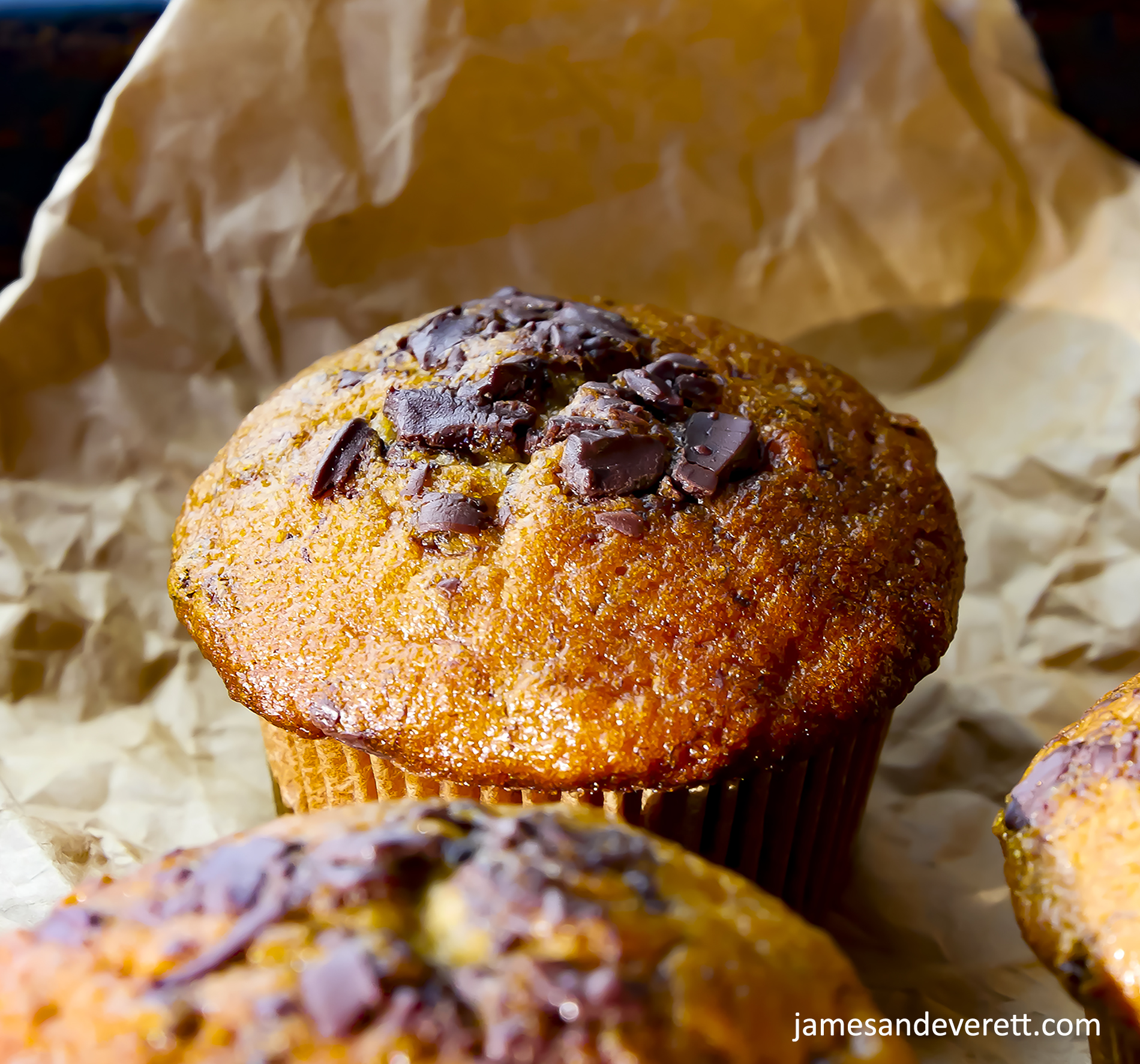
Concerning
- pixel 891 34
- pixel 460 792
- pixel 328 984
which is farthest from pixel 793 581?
pixel 891 34

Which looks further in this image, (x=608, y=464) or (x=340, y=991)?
(x=608, y=464)

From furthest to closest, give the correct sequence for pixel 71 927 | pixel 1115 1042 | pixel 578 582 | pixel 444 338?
pixel 444 338 → pixel 578 582 → pixel 1115 1042 → pixel 71 927

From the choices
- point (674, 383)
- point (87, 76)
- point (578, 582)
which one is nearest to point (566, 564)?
point (578, 582)

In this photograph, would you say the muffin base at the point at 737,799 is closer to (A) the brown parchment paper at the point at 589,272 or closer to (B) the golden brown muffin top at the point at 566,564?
(B) the golden brown muffin top at the point at 566,564

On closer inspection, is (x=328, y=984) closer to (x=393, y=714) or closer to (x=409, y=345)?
(x=393, y=714)

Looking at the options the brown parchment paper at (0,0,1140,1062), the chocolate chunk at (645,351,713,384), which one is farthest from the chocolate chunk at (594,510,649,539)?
the brown parchment paper at (0,0,1140,1062)

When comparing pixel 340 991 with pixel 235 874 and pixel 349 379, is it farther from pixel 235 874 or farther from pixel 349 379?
pixel 349 379

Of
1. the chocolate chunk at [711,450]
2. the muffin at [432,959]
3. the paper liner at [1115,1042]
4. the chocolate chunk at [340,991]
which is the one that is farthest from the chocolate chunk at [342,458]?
the paper liner at [1115,1042]

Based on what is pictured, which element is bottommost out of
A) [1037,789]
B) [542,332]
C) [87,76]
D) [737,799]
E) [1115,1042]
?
[737,799]
